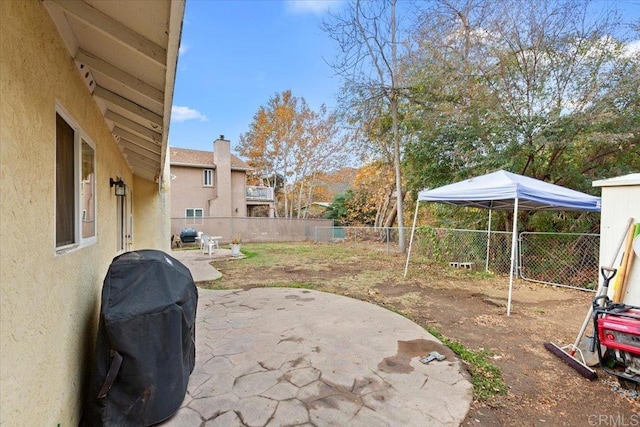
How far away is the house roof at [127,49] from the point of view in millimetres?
1395

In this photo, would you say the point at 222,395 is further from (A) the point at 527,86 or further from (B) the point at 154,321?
(A) the point at 527,86

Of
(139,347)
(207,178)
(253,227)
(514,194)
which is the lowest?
(253,227)

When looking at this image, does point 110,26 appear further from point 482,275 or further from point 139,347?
point 482,275

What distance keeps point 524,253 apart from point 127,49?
872 cm

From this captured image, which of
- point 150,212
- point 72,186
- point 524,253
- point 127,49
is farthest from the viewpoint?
point 150,212

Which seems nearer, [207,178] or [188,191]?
[188,191]

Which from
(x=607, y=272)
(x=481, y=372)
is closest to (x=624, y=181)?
(x=607, y=272)

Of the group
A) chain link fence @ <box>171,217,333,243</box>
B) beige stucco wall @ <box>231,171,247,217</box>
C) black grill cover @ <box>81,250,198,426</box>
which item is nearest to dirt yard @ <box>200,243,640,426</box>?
black grill cover @ <box>81,250,198,426</box>

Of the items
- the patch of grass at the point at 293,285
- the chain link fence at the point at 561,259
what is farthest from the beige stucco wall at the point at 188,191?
the chain link fence at the point at 561,259

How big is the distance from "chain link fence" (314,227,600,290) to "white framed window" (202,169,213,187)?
14.2m

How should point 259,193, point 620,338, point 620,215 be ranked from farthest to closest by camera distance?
point 259,193 → point 620,215 → point 620,338

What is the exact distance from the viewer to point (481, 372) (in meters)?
2.85

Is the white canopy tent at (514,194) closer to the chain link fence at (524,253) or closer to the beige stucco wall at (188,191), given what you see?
the chain link fence at (524,253)

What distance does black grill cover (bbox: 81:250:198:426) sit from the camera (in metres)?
1.86
